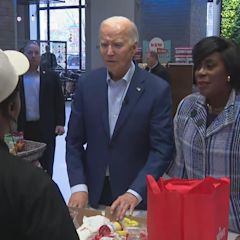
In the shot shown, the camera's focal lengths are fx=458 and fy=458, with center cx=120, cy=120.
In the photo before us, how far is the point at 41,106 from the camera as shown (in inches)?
185

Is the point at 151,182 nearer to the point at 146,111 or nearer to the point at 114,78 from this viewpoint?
the point at 146,111

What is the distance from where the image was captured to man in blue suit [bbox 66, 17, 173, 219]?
2004mm

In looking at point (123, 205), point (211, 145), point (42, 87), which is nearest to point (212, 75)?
point (211, 145)

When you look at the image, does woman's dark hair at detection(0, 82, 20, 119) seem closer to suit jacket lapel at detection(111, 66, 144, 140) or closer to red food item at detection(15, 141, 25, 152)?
suit jacket lapel at detection(111, 66, 144, 140)

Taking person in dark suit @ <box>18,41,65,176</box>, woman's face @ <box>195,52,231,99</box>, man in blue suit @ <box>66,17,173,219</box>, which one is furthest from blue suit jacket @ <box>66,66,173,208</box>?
person in dark suit @ <box>18,41,65,176</box>

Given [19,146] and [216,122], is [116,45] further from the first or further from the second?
[19,146]

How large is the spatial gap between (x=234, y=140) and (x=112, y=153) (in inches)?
21.6

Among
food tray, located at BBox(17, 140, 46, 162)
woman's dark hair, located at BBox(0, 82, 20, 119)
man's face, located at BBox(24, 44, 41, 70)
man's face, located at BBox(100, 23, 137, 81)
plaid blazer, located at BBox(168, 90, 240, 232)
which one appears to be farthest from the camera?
man's face, located at BBox(24, 44, 41, 70)

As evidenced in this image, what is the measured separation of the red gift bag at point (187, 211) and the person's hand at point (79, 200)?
1.90ft

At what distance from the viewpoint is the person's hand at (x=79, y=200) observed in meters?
1.90

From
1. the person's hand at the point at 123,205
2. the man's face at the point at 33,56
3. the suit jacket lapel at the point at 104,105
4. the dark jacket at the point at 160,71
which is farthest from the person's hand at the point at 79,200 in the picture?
the dark jacket at the point at 160,71

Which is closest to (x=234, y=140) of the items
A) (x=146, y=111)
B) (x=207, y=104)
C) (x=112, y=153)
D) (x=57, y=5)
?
(x=207, y=104)

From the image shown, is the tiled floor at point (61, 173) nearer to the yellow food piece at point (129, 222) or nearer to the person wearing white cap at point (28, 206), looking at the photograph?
the yellow food piece at point (129, 222)

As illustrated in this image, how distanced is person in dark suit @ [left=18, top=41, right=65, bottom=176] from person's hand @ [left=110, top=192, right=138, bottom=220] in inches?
113
